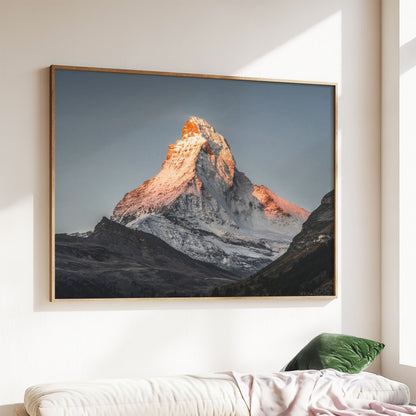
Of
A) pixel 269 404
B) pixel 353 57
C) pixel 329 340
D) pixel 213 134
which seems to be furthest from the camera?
pixel 353 57

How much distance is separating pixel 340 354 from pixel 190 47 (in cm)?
171

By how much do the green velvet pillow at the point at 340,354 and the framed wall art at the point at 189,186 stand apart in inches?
14.8

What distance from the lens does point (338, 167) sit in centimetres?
344

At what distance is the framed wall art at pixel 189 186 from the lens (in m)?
3.10

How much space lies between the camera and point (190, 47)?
3273mm

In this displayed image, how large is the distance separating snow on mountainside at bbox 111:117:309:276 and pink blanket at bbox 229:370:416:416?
778mm

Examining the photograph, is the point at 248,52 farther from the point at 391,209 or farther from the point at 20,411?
the point at 20,411

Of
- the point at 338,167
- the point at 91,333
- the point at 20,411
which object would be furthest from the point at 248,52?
the point at 20,411

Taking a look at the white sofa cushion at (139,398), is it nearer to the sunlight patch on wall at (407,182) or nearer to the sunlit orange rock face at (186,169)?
the sunlit orange rock face at (186,169)

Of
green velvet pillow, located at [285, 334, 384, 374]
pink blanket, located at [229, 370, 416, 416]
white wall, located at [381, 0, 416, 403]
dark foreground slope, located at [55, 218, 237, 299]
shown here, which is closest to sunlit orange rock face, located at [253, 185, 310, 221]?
dark foreground slope, located at [55, 218, 237, 299]

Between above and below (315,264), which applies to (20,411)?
below

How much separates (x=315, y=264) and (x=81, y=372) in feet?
4.36

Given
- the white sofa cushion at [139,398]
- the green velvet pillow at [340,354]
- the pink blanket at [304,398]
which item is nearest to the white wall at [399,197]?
the green velvet pillow at [340,354]

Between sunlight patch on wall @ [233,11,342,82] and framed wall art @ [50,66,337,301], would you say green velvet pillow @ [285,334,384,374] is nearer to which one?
framed wall art @ [50,66,337,301]
